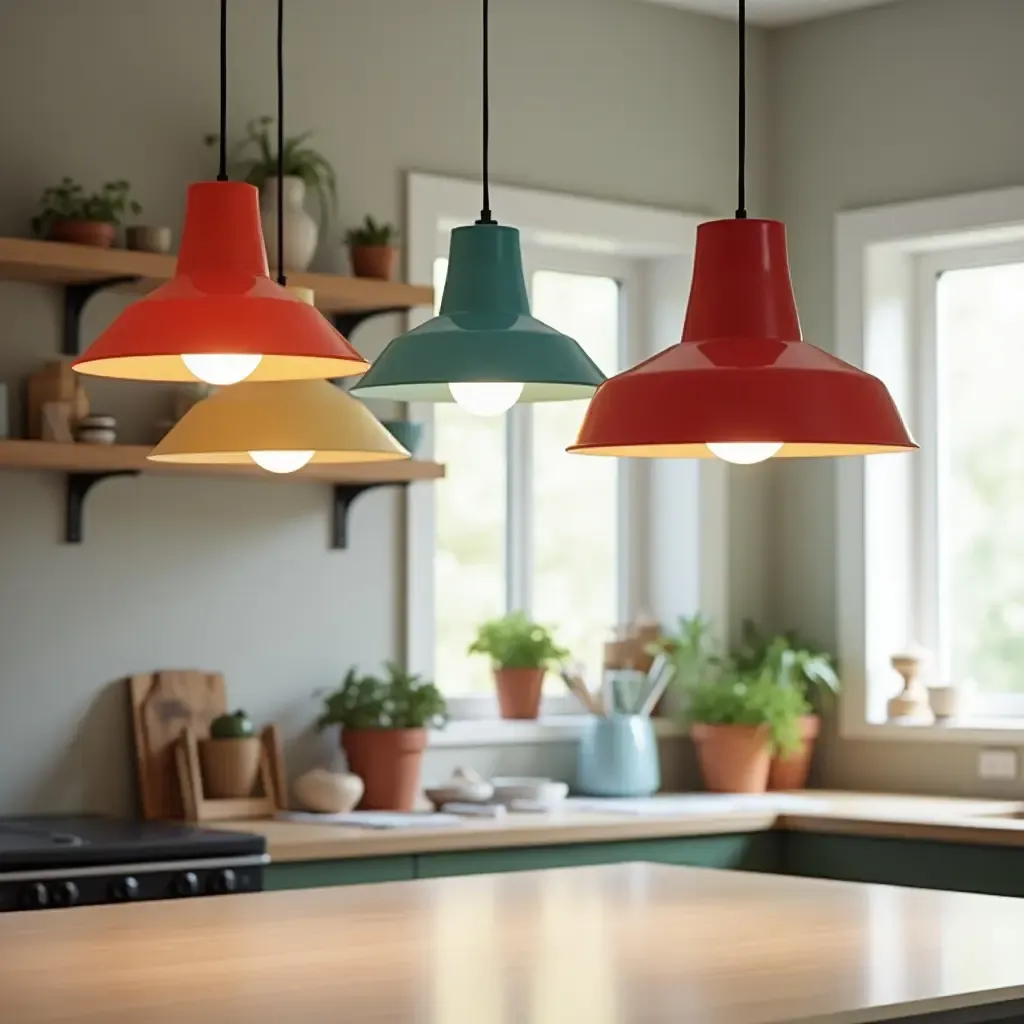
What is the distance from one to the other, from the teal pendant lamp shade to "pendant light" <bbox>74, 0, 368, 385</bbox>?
167 mm

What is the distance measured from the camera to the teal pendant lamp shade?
9.39 ft

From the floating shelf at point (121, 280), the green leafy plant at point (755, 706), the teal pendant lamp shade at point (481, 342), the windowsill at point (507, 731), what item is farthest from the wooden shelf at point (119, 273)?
the teal pendant lamp shade at point (481, 342)

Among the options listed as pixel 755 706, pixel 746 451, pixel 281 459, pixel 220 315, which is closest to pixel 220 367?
pixel 220 315

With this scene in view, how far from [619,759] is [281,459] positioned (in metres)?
2.51

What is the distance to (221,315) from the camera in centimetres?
257

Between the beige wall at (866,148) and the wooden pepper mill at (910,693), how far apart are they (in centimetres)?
9

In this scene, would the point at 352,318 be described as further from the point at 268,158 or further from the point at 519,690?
the point at 519,690

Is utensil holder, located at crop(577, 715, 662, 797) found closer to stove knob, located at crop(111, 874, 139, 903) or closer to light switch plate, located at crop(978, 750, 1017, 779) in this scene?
light switch plate, located at crop(978, 750, 1017, 779)

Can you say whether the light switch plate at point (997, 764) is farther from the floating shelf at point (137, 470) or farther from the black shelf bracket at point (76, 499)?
the black shelf bracket at point (76, 499)

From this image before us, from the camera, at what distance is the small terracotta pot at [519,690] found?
219 inches

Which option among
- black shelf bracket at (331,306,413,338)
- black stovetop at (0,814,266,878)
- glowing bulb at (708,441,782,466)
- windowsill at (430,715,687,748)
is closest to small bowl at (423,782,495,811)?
windowsill at (430,715,687,748)

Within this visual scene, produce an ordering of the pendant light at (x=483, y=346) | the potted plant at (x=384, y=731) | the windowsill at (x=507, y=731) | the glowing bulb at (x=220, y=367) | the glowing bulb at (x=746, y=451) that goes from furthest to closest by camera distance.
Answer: the windowsill at (x=507, y=731), the potted plant at (x=384, y=731), the pendant light at (x=483, y=346), the glowing bulb at (x=220, y=367), the glowing bulb at (x=746, y=451)

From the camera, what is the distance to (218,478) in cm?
497

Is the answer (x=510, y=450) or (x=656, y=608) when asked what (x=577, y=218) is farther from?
(x=656, y=608)
